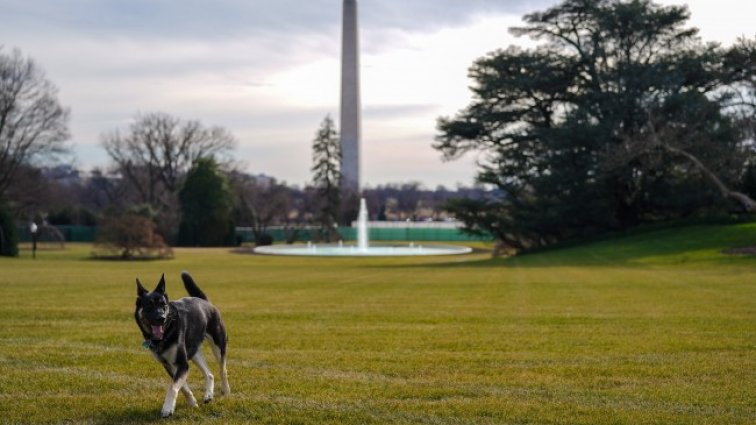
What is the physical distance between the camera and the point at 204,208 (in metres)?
72.6

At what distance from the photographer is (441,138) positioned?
53.5 meters

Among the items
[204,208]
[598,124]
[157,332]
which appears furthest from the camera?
[204,208]

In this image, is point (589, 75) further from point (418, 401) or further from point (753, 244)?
point (418, 401)

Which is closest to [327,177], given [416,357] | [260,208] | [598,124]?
[260,208]

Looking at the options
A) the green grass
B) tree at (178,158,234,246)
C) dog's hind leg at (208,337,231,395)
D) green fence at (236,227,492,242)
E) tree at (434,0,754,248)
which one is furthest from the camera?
green fence at (236,227,492,242)

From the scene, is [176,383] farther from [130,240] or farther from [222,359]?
[130,240]

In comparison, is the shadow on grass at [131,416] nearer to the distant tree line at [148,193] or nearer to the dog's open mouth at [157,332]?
the dog's open mouth at [157,332]

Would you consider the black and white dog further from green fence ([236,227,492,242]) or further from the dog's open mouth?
green fence ([236,227,492,242])

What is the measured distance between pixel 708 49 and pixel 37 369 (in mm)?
47291

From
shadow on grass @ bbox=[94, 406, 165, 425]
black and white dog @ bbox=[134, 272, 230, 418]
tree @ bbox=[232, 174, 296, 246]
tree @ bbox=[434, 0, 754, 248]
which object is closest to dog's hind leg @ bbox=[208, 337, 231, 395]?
black and white dog @ bbox=[134, 272, 230, 418]

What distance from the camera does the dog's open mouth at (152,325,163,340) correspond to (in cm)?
701

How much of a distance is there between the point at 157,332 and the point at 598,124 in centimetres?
4289

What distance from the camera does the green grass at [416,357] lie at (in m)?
7.75

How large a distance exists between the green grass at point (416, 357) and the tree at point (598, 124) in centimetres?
2415
